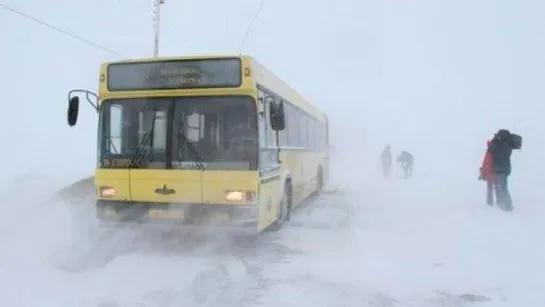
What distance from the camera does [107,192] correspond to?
7.85 metres

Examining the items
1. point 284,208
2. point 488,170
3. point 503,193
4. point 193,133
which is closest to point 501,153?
point 488,170

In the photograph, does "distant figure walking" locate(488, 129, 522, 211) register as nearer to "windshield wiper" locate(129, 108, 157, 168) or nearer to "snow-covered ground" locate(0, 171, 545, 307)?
"snow-covered ground" locate(0, 171, 545, 307)

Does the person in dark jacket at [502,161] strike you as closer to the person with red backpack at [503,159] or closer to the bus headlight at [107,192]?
Answer: the person with red backpack at [503,159]

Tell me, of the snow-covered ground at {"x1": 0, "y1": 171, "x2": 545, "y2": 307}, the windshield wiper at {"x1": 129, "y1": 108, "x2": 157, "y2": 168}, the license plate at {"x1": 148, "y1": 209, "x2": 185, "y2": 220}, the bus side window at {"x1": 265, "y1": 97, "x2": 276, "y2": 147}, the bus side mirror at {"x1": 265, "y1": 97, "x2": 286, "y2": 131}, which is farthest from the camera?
the bus side window at {"x1": 265, "y1": 97, "x2": 276, "y2": 147}

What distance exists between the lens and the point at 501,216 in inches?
448

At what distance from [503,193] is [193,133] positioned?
26.9 ft

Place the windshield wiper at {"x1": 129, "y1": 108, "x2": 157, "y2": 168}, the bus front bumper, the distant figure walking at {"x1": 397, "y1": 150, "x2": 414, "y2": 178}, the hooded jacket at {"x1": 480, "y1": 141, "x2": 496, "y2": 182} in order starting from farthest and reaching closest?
the distant figure walking at {"x1": 397, "y1": 150, "x2": 414, "y2": 178}
the hooded jacket at {"x1": 480, "y1": 141, "x2": 496, "y2": 182}
the windshield wiper at {"x1": 129, "y1": 108, "x2": 157, "y2": 168}
the bus front bumper

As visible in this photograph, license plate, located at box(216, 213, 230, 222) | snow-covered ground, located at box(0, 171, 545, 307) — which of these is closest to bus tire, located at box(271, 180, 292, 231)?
snow-covered ground, located at box(0, 171, 545, 307)

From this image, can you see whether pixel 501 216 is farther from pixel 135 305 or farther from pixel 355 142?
pixel 355 142

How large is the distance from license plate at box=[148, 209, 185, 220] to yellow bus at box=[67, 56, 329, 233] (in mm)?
15

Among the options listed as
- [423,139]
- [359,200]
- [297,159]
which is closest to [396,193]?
[359,200]

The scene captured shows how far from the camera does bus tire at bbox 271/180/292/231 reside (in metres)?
9.79

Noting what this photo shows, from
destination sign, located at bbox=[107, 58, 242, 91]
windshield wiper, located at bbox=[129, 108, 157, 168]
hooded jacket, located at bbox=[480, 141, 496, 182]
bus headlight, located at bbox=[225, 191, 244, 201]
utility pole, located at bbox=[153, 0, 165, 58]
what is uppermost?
utility pole, located at bbox=[153, 0, 165, 58]

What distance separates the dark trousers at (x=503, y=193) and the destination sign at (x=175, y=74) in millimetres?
7692
